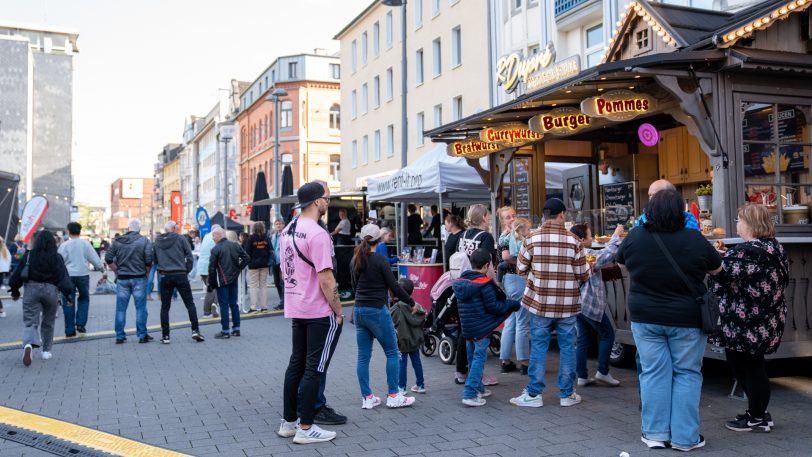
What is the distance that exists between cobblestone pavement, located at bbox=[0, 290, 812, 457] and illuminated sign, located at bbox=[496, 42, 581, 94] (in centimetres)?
488

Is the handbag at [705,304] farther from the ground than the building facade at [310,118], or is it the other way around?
the building facade at [310,118]

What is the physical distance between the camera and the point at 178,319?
49.8ft

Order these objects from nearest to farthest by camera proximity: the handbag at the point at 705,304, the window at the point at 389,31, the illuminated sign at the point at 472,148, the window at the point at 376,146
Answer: the handbag at the point at 705,304 → the illuminated sign at the point at 472,148 → the window at the point at 389,31 → the window at the point at 376,146

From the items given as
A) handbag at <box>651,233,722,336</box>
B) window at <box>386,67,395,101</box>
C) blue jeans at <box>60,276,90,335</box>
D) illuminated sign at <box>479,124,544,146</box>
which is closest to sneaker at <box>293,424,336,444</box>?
handbag at <box>651,233,722,336</box>

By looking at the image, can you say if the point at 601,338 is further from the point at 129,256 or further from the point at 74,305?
the point at 74,305

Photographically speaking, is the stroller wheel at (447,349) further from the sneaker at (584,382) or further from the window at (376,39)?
the window at (376,39)

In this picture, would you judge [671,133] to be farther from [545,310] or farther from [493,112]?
[545,310]

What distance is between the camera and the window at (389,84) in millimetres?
38656

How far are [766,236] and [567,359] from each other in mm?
2014

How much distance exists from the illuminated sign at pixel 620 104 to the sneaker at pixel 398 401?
391 cm

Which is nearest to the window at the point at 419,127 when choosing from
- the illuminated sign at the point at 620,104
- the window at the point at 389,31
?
the window at the point at 389,31

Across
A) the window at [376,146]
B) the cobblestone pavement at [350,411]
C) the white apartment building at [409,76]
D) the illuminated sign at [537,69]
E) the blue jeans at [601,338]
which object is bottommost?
the cobblestone pavement at [350,411]

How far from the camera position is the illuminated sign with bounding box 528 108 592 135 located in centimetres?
1007

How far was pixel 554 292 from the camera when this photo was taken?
22.1 ft
